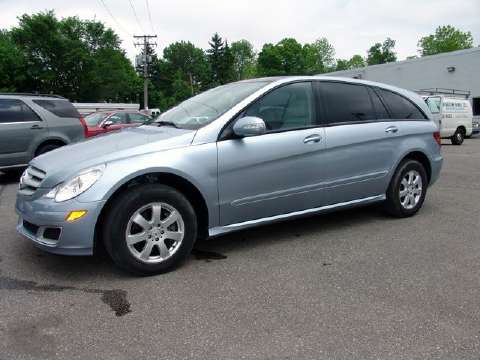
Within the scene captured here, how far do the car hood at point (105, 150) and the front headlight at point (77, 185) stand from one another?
0.04 m

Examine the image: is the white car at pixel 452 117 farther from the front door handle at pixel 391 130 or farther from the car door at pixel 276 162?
the car door at pixel 276 162

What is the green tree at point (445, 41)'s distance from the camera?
76100 millimetres

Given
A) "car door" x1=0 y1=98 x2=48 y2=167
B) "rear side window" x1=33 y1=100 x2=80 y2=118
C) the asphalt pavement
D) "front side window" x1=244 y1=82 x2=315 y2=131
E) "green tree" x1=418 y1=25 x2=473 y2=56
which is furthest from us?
"green tree" x1=418 y1=25 x2=473 y2=56

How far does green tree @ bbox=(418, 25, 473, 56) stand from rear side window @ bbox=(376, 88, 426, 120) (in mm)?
79557

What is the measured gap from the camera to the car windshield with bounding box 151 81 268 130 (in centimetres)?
406

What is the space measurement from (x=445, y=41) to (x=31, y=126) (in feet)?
269

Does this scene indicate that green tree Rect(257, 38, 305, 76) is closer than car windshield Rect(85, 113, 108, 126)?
No

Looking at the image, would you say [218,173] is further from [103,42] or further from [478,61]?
[103,42]

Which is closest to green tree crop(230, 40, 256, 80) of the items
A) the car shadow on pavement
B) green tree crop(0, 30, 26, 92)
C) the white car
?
green tree crop(0, 30, 26, 92)

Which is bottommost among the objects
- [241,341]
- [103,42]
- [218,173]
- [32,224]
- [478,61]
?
[241,341]

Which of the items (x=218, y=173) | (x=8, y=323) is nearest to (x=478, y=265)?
(x=218, y=173)

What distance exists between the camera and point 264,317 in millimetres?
2895

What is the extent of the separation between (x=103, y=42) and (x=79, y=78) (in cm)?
952

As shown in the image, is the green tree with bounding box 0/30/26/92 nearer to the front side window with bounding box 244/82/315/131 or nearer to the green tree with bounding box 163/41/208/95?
the front side window with bounding box 244/82/315/131
